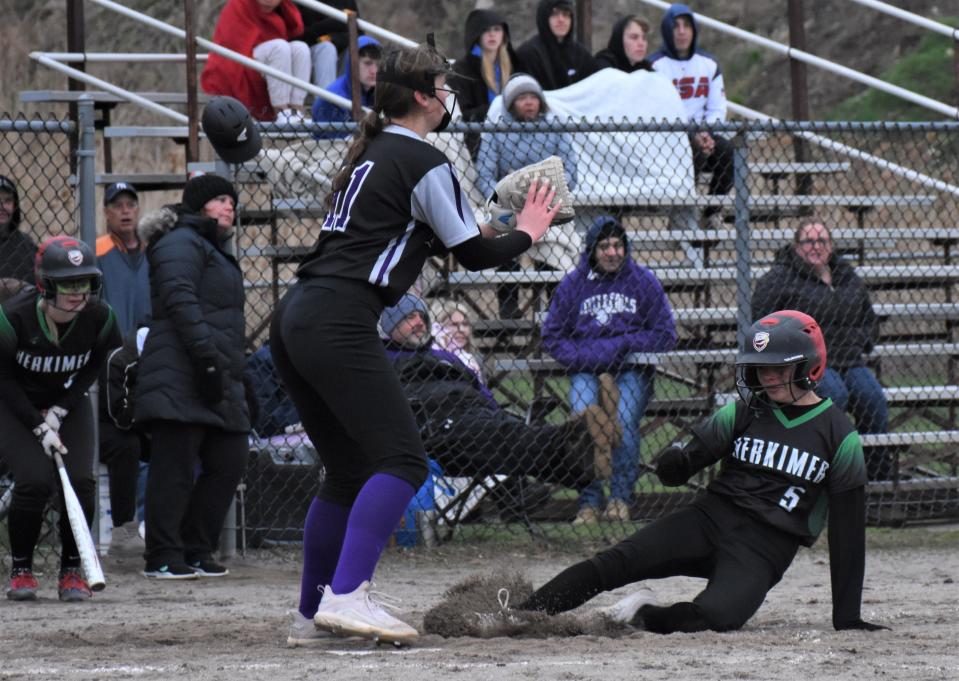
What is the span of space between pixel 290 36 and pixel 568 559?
4557 millimetres

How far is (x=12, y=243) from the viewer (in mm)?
8578

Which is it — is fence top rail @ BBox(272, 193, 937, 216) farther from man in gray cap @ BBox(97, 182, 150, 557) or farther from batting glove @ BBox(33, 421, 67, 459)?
batting glove @ BBox(33, 421, 67, 459)

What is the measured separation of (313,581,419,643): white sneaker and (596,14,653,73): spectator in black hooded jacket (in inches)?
270

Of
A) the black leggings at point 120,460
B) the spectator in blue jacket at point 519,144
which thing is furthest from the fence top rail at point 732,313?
the black leggings at point 120,460

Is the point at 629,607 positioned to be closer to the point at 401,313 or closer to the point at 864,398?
the point at 401,313

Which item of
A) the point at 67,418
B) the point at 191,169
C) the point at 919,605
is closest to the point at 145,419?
the point at 67,418

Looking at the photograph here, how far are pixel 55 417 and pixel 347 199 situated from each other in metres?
2.64

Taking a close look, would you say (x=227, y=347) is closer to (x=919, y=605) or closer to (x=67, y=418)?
(x=67, y=418)

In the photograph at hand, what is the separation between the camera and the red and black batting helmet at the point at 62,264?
701 cm

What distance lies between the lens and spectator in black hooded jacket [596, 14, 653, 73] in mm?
11336

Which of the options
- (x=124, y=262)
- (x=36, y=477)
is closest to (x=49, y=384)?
(x=36, y=477)

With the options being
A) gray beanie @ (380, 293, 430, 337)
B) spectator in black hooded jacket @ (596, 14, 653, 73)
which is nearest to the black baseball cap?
gray beanie @ (380, 293, 430, 337)

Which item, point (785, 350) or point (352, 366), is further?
point (785, 350)

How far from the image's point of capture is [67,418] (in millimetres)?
7348
